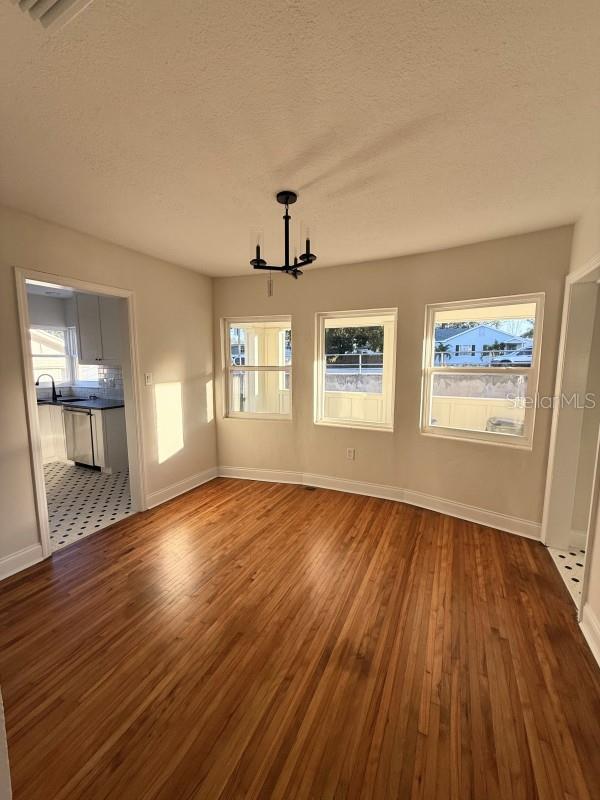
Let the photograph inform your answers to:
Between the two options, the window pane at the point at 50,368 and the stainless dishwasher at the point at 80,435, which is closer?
the stainless dishwasher at the point at 80,435

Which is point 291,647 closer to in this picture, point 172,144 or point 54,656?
point 54,656

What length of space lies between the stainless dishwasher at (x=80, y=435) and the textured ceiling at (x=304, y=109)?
292 cm

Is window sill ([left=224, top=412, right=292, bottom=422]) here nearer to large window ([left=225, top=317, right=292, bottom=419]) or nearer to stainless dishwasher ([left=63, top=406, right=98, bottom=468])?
large window ([left=225, top=317, right=292, bottom=419])

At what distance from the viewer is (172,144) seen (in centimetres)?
164

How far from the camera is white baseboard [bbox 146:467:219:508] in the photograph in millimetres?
3598

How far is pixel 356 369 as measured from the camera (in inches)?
154

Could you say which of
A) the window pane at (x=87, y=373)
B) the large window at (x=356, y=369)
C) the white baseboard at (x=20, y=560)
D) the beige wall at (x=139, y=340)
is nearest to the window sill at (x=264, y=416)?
the beige wall at (x=139, y=340)

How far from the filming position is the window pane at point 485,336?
9.70 ft

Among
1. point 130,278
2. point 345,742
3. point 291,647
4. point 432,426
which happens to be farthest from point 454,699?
point 130,278

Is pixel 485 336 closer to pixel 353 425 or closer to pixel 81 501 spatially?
pixel 353 425

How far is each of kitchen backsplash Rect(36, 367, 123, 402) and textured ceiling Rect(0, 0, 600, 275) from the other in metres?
3.15

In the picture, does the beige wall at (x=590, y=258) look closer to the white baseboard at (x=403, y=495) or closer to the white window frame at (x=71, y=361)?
the white baseboard at (x=403, y=495)

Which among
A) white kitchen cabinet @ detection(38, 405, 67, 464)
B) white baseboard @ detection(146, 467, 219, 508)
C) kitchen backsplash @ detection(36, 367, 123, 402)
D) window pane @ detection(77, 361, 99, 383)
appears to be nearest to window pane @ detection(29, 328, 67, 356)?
window pane @ detection(77, 361, 99, 383)

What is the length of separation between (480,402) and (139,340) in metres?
3.34
